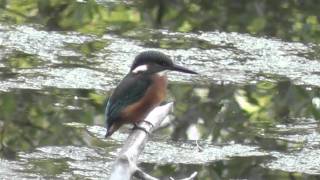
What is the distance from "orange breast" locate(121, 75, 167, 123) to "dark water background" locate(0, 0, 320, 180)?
0.85 m

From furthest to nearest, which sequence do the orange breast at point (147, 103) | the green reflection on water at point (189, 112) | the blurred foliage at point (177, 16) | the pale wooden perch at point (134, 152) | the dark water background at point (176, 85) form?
the blurred foliage at point (177, 16), the green reflection on water at point (189, 112), the dark water background at point (176, 85), the orange breast at point (147, 103), the pale wooden perch at point (134, 152)

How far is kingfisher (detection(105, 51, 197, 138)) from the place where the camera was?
387 centimetres

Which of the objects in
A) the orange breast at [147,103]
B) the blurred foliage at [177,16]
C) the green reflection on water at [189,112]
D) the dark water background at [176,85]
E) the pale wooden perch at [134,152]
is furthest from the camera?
Answer: the blurred foliage at [177,16]

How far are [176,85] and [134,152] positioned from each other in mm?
3002

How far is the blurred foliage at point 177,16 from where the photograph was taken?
289 inches

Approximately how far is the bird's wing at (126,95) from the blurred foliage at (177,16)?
328 cm

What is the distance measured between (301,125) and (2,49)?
217 centimetres

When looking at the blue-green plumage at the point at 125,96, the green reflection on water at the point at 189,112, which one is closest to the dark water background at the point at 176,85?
the green reflection on water at the point at 189,112

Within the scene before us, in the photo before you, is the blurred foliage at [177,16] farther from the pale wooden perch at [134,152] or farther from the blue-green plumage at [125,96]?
the pale wooden perch at [134,152]

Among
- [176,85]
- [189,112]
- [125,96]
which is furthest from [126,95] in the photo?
[176,85]

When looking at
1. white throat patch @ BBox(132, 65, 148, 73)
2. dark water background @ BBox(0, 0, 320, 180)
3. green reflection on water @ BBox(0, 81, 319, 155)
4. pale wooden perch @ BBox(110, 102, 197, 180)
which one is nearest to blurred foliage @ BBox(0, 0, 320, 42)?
dark water background @ BBox(0, 0, 320, 180)

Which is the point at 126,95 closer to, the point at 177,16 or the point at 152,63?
the point at 152,63

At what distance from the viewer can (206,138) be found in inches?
207

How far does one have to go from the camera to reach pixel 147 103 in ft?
12.8
